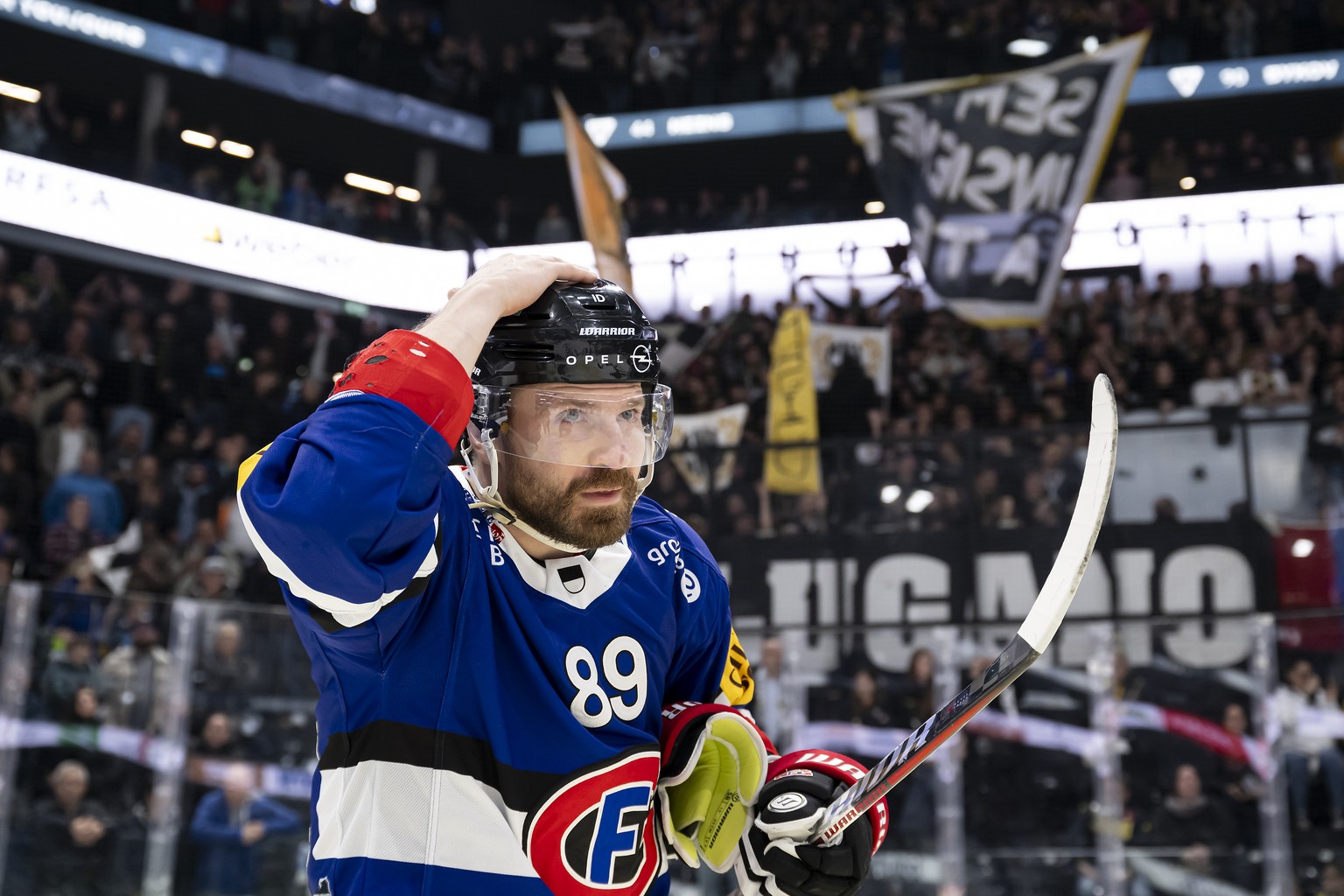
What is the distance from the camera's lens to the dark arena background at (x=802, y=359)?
5984mm

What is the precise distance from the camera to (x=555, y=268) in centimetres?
163

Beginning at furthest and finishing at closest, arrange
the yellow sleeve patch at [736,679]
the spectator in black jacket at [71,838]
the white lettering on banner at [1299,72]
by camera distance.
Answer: the white lettering on banner at [1299,72] → the spectator in black jacket at [71,838] → the yellow sleeve patch at [736,679]

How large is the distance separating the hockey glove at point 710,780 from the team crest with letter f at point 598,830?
8cm

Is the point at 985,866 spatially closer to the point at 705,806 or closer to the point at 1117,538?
the point at 1117,538

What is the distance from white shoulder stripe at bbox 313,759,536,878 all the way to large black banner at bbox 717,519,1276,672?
5.11 metres

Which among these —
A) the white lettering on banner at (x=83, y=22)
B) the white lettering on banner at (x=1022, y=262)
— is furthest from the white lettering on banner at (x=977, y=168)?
the white lettering on banner at (x=83, y=22)

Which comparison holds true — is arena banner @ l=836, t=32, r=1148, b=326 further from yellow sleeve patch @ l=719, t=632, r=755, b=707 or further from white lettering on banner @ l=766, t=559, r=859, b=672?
yellow sleeve patch @ l=719, t=632, r=755, b=707

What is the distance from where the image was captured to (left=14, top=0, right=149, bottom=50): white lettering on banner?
1299cm

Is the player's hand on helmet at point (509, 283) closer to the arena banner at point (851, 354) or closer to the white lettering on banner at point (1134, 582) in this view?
the white lettering on banner at point (1134, 582)

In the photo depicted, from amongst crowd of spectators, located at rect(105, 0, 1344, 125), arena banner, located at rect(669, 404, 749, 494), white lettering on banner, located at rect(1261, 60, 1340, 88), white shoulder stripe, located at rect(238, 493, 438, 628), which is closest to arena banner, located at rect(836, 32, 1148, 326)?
arena banner, located at rect(669, 404, 749, 494)

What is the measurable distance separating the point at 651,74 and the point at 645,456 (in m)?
14.4

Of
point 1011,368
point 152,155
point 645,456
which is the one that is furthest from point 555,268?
point 152,155

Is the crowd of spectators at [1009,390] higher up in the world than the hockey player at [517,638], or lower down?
higher up

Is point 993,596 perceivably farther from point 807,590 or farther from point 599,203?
point 599,203
